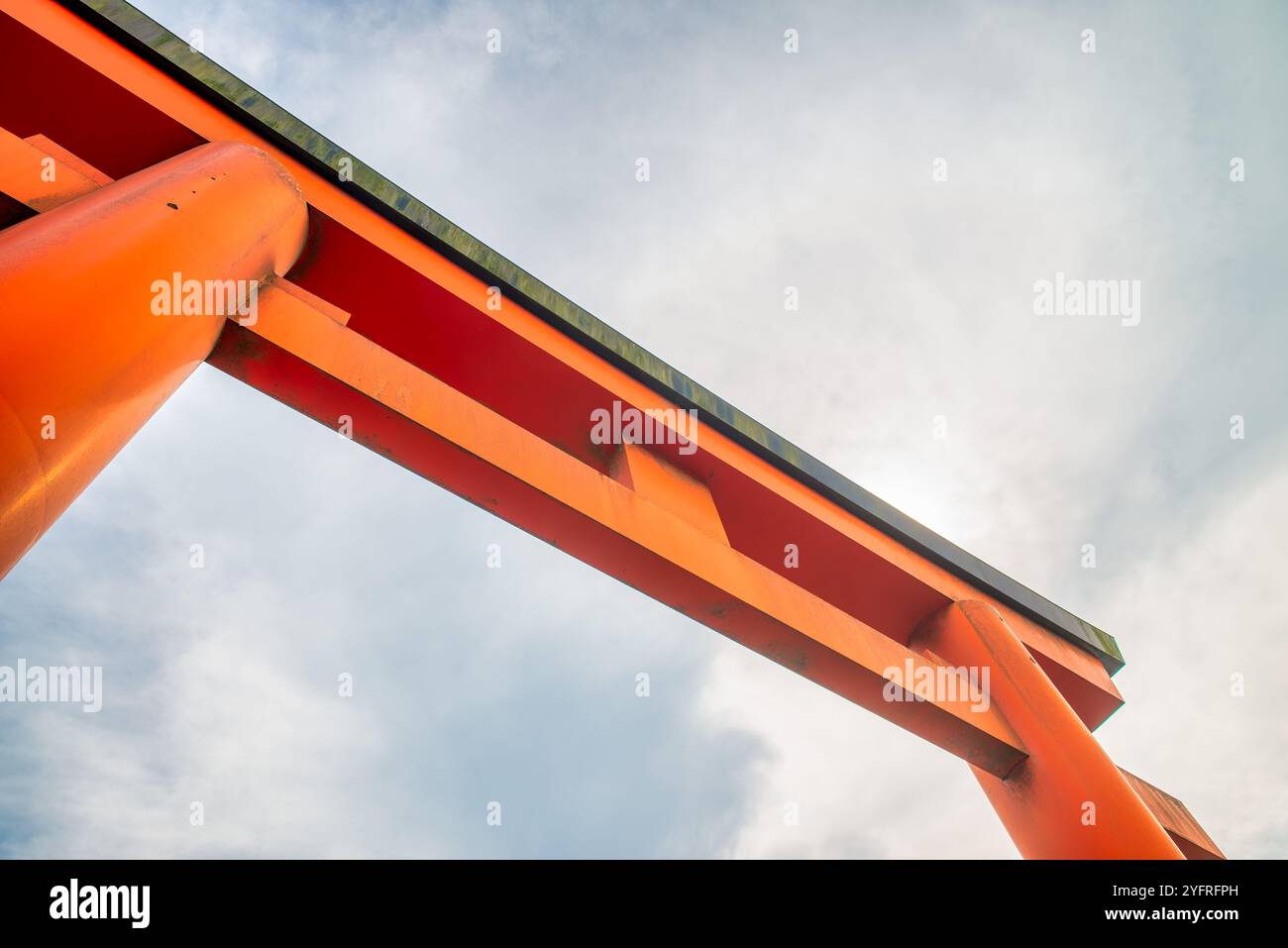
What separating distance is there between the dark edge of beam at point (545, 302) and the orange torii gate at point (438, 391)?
0.01 meters

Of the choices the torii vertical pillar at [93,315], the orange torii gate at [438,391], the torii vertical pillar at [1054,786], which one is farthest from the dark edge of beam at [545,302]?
the torii vertical pillar at [93,315]

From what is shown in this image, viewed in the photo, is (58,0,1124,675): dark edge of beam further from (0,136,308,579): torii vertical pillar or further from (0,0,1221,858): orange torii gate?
(0,136,308,579): torii vertical pillar

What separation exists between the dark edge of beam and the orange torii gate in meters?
0.01

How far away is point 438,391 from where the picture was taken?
1.88m

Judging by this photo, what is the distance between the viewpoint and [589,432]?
2744 mm

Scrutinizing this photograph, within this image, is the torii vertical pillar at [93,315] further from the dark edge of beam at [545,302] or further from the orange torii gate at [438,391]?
the dark edge of beam at [545,302]

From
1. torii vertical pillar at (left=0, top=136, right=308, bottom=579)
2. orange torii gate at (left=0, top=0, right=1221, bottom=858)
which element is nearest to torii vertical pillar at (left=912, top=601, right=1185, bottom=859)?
orange torii gate at (left=0, top=0, right=1221, bottom=858)

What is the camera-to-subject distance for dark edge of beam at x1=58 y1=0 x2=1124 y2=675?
2270 millimetres

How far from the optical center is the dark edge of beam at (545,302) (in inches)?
89.4

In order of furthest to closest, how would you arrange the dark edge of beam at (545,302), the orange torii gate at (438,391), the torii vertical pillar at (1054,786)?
the dark edge of beam at (545,302) < the torii vertical pillar at (1054,786) < the orange torii gate at (438,391)

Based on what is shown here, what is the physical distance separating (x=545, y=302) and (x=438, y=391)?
91cm
